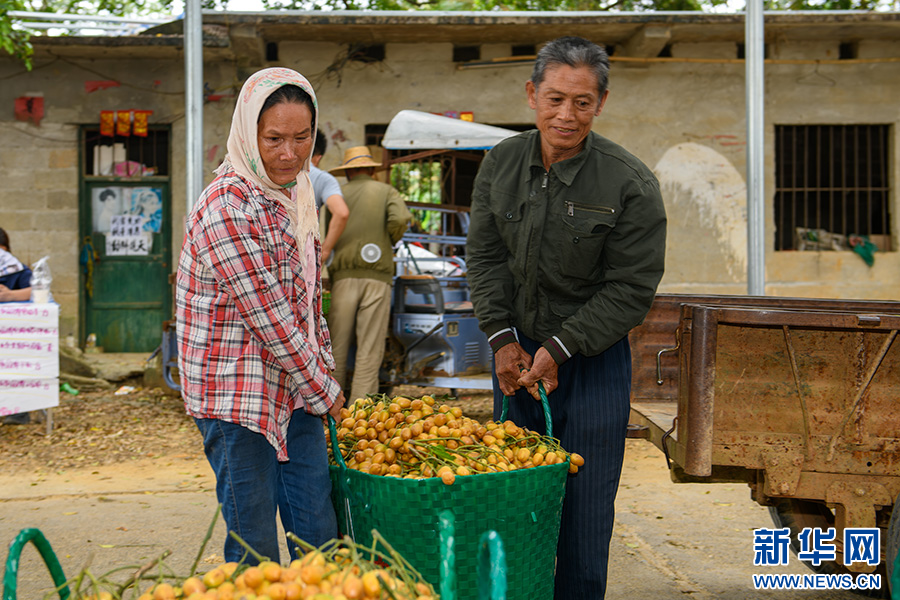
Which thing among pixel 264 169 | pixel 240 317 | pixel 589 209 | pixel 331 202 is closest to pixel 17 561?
pixel 240 317

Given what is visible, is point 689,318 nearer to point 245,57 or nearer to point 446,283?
point 446,283

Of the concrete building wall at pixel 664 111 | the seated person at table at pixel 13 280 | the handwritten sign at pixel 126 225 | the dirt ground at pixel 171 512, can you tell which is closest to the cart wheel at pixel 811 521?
the dirt ground at pixel 171 512

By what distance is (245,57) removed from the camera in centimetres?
985

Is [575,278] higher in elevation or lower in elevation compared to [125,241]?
lower

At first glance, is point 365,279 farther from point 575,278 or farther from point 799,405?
point 799,405

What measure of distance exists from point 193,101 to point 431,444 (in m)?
5.49

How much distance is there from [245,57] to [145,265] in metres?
2.87

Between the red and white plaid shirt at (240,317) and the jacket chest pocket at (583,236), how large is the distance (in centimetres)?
85

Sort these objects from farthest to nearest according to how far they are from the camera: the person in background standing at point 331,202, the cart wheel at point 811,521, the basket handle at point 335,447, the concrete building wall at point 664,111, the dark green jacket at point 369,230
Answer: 1. the concrete building wall at point 664,111
2. the dark green jacket at point 369,230
3. the person in background standing at point 331,202
4. the cart wheel at point 811,521
5. the basket handle at point 335,447

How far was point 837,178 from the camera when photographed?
33.5 feet

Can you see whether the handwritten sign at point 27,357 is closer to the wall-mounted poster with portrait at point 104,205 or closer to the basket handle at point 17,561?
the wall-mounted poster with portrait at point 104,205

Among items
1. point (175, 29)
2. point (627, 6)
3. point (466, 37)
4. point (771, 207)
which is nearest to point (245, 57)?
point (175, 29)

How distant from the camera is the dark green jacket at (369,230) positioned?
20.5 ft

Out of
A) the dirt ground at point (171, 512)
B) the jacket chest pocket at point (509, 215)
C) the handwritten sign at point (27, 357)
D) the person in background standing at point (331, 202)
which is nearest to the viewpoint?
the jacket chest pocket at point (509, 215)
